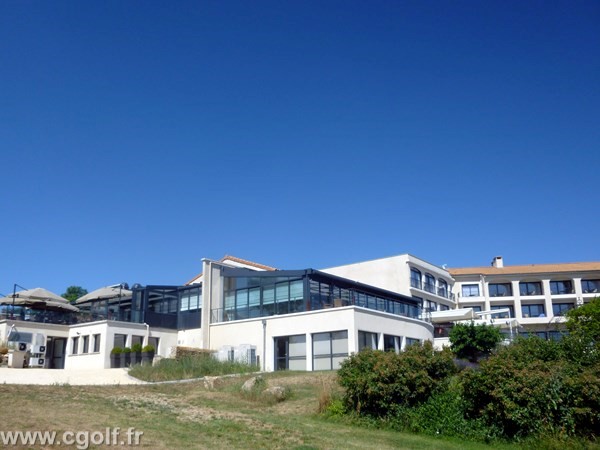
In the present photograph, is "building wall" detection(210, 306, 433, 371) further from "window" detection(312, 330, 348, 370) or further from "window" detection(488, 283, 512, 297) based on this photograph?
"window" detection(488, 283, 512, 297)

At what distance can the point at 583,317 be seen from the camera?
3350 cm

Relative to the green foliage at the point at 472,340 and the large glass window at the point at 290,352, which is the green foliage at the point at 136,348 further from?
the green foliage at the point at 472,340

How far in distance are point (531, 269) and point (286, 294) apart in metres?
43.8

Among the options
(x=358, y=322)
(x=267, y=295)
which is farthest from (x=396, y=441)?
(x=267, y=295)

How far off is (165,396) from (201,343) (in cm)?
1523

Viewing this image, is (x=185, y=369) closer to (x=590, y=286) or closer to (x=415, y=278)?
(x=415, y=278)

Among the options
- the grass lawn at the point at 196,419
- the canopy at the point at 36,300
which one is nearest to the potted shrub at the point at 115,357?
the canopy at the point at 36,300

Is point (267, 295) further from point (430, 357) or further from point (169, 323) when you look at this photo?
point (430, 357)

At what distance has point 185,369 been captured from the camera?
24.8 meters

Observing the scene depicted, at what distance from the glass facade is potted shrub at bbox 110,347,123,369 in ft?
18.3

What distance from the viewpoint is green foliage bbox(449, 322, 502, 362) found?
111 ft

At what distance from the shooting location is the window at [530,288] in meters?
66.8

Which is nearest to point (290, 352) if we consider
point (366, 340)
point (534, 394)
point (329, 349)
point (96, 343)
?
point (329, 349)

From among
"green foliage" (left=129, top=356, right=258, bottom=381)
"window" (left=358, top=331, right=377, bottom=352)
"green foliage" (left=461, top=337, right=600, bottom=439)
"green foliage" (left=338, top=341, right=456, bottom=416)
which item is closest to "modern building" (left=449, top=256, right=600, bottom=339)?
"window" (left=358, top=331, right=377, bottom=352)
